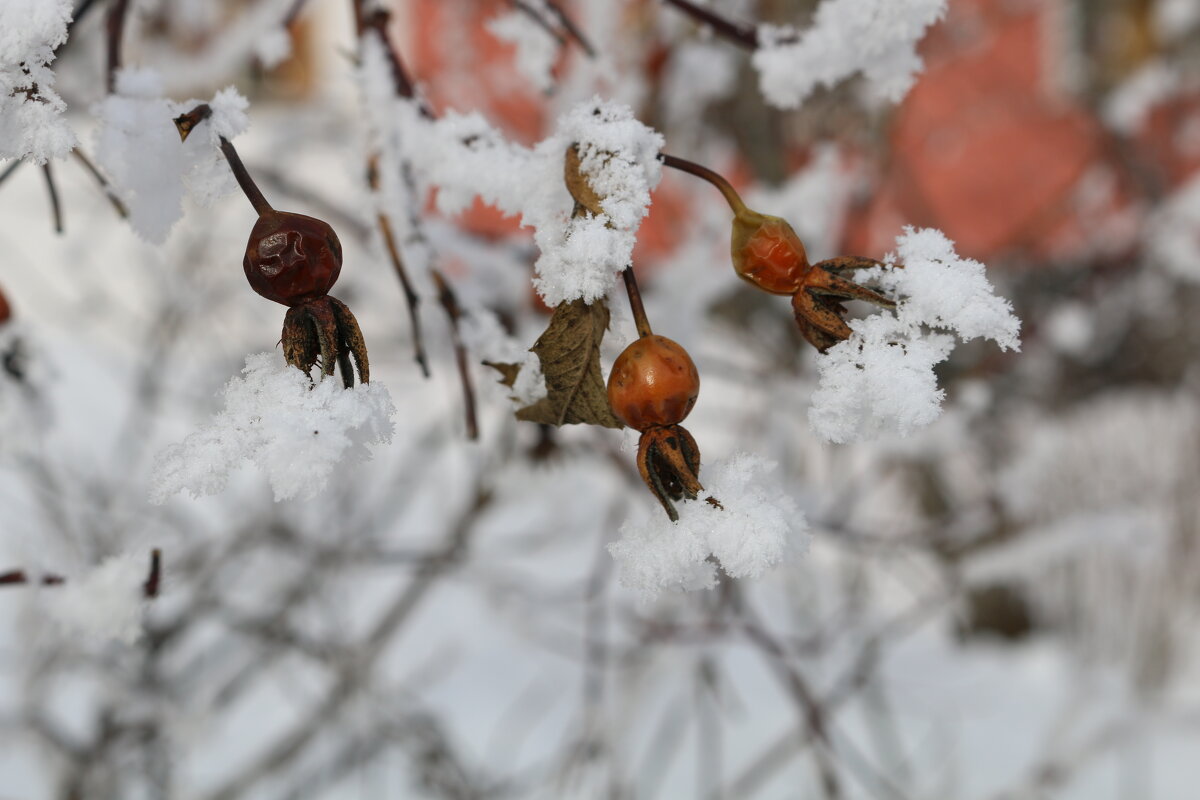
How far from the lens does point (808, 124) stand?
2.41 m

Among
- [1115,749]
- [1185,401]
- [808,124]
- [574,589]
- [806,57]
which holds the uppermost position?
[1185,401]

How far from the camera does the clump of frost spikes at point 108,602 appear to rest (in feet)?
1.80

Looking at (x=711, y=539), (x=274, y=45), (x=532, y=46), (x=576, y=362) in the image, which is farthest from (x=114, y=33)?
(x=711, y=539)

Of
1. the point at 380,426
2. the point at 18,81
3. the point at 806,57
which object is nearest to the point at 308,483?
the point at 380,426

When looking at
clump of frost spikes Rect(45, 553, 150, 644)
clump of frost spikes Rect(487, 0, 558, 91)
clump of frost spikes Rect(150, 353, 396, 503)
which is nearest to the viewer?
clump of frost spikes Rect(150, 353, 396, 503)

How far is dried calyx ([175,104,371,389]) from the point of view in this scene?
36cm

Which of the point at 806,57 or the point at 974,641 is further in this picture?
the point at 974,641

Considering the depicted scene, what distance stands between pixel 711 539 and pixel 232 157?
251mm

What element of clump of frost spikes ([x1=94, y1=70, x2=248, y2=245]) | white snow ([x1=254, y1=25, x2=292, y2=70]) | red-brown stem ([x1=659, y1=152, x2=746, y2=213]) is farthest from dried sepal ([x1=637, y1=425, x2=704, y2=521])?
white snow ([x1=254, y1=25, x2=292, y2=70])

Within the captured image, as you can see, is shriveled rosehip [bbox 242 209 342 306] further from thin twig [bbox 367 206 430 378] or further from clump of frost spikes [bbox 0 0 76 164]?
thin twig [bbox 367 206 430 378]

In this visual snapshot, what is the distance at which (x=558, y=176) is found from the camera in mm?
460

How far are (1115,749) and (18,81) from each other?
9.84 feet

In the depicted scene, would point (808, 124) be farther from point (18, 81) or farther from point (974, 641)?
point (974, 641)

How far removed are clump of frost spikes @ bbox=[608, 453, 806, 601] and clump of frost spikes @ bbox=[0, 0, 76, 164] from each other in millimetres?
266
